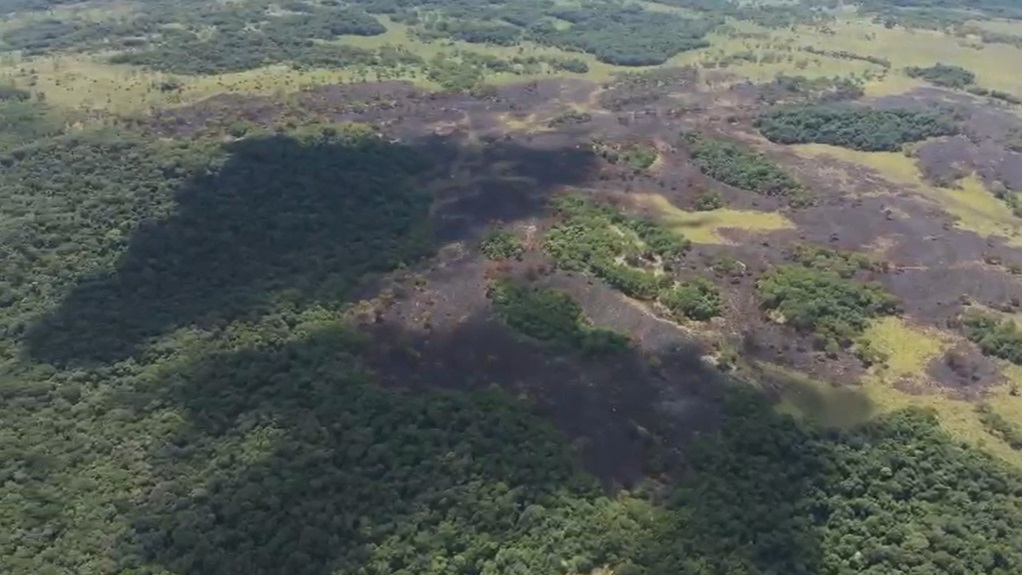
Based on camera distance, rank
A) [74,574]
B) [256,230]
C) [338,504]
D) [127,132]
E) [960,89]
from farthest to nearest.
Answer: [960,89]
[127,132]
[256,230]
[338,504]
[74,574]

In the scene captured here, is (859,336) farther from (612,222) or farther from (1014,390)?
(612,222)

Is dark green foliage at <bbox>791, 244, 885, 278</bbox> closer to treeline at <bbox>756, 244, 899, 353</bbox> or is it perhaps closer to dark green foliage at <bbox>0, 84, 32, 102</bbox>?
treeline at <bbox>756, 244, 899, 353</bbox>

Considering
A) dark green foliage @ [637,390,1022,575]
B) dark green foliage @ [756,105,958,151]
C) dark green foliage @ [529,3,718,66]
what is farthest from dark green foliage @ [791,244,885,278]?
dark green foliage @ [529,3,718,66]

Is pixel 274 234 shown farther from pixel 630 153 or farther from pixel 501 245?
pixel 630 153

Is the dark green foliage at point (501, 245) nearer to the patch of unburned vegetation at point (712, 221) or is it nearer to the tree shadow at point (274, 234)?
the tree shadow at point (274, 234)

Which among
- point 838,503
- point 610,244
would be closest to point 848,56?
point 610,244

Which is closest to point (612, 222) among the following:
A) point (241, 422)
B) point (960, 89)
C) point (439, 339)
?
point (439, 339)

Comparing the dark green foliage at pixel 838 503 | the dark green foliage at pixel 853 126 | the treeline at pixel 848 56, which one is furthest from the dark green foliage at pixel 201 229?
the treeline at pixel 848 56
